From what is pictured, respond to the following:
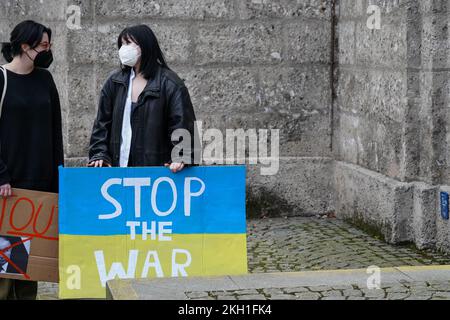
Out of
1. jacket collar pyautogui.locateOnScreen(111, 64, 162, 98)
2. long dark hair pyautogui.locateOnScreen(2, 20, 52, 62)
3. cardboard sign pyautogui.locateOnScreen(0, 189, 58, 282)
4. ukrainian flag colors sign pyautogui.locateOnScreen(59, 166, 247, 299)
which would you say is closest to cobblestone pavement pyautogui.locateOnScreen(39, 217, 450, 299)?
cardboard sign pyautogui.locateOnScreen(0, 189, 58, 282)

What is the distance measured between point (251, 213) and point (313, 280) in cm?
368

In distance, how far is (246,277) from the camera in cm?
503

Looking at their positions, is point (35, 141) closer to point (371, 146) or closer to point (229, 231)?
point (229, 231)

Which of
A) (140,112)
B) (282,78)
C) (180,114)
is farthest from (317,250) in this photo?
(140,112)

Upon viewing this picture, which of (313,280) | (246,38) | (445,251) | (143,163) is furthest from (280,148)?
(313,280)

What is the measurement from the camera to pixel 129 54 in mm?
5570

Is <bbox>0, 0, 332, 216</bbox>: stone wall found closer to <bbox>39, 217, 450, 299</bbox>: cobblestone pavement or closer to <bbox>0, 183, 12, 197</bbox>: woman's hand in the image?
<bbox>39, 217, 450, 299</bbox>: cobblestone pavement

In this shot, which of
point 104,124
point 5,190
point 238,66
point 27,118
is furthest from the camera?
point 238,66

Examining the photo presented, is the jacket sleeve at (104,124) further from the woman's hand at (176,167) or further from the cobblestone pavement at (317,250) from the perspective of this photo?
the cobblestone pavement at (317,250)

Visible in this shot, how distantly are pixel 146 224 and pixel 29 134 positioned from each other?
0.86 m

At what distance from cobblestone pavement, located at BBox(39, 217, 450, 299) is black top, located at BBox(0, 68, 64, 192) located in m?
0.96

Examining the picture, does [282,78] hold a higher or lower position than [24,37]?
lower

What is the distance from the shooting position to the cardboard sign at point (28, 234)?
5336 mm

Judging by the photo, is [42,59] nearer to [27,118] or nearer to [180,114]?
[27,118]
